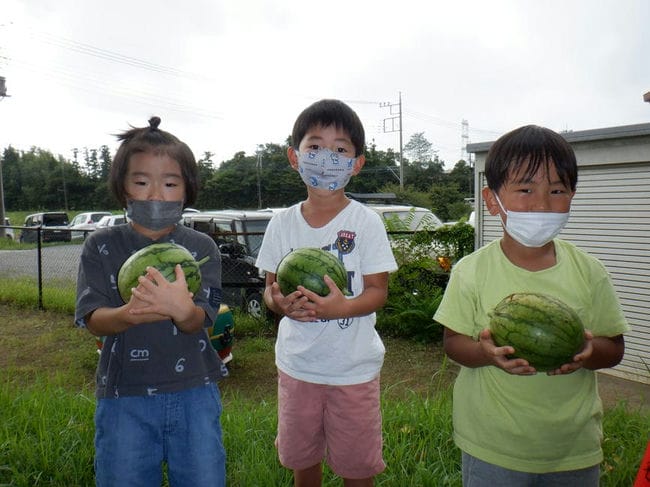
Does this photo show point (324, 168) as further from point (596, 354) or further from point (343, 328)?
point (596, 354)

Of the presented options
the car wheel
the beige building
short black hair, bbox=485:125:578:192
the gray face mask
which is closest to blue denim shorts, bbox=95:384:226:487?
the gray face mask

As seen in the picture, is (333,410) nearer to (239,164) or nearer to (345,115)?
(345,115)

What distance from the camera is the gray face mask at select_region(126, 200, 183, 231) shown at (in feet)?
8.09

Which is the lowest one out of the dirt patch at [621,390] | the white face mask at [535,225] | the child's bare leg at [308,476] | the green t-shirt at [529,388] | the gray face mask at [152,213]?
the dirt patch at [621,390]

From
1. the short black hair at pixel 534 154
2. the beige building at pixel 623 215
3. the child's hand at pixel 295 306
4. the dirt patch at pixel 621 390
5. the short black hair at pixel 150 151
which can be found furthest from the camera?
the beige building at pixel 623 215

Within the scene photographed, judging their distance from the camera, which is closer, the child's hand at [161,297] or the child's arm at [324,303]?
the child's hand at [161,297]

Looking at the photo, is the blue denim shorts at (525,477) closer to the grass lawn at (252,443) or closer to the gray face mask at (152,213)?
the grass lawn at (252,443)

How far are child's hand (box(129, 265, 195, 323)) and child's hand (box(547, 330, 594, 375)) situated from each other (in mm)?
1583

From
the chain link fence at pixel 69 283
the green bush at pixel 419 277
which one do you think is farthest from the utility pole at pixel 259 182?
the green bush at pixel 419 277

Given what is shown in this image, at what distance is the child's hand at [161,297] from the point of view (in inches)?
82.7

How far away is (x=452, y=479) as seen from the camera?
3219mm

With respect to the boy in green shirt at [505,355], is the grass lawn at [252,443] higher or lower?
lower

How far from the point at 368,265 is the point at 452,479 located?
1604 millimetres

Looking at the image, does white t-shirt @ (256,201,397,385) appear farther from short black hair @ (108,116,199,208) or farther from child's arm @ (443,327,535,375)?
short black hair @ (108,116,199,208)
